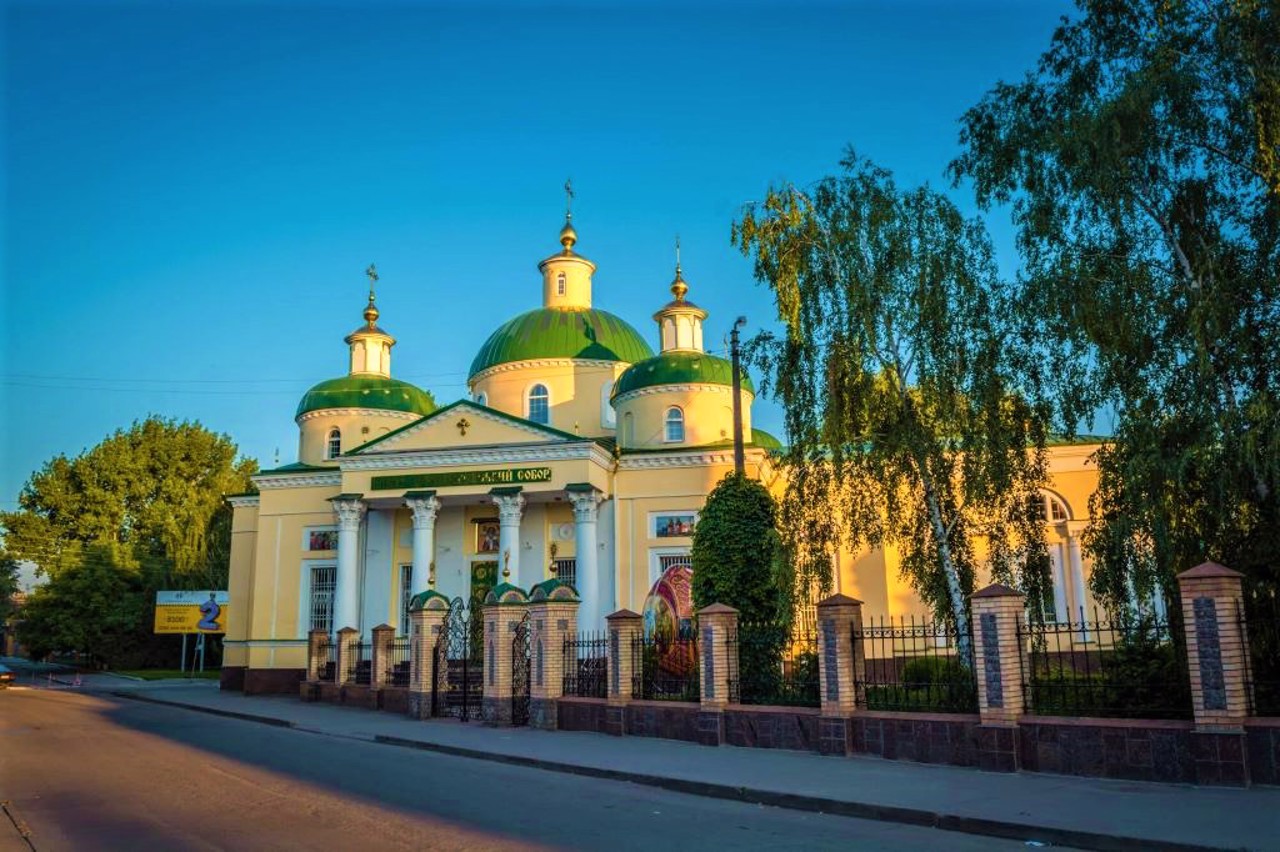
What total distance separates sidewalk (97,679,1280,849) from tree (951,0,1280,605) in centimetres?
417

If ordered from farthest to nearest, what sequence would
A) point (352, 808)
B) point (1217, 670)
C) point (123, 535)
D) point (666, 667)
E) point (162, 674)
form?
point (123, 535) → point (162, 674) → point (666, 667) → point (1217, 670) → point (352, 808)

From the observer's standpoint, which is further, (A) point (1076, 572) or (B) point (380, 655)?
(A) point (1076, 572)

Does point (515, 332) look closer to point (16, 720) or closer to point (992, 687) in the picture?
point (16, 720)

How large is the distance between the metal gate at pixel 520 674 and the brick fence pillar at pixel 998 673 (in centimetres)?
992

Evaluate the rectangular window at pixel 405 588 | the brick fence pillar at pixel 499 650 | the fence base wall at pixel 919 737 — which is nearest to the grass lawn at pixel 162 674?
the rectangular window at pixel 405 588

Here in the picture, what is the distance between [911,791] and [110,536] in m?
52.1

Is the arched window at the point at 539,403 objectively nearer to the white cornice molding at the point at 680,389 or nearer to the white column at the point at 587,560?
the white cornice molding at the point at 680,389

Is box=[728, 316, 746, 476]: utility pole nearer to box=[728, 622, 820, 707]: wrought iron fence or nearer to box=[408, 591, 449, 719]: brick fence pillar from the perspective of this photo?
box=[728, 622, 820, 707]: wrought iron fence

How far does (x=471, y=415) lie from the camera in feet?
105

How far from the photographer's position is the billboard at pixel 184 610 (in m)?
41.0

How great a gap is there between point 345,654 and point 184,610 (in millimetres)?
18358

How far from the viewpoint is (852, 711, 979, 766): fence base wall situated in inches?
499

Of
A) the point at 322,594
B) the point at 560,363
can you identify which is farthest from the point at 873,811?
the point at 322,594

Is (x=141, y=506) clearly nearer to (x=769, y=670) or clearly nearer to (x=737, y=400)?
(x=737, y=400)
